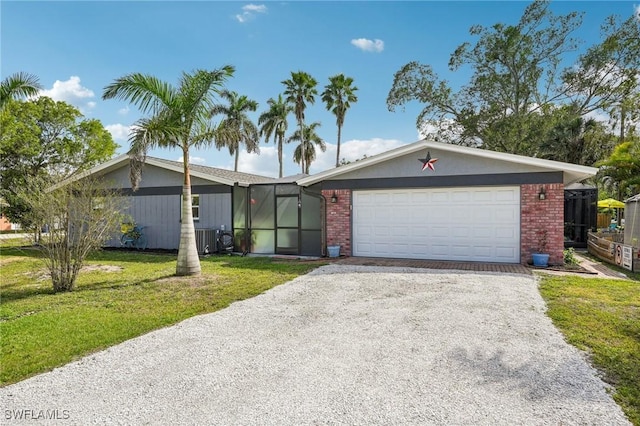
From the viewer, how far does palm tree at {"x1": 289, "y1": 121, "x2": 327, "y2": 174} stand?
34719mm

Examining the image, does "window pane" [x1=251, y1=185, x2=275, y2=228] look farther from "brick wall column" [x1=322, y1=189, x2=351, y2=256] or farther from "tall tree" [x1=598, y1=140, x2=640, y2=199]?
"tall tree" [x1=598, y1=140, x2=640, y2=199]

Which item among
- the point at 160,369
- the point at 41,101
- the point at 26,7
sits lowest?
the point at 160,369

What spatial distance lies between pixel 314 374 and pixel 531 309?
13.7ft

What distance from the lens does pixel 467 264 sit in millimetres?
10469

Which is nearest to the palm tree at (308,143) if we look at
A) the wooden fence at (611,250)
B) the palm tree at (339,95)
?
the palm tree at (339,95)

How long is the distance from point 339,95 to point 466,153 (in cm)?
2146

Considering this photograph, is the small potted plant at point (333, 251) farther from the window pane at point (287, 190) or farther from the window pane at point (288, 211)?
the window pane at point (287, 190)

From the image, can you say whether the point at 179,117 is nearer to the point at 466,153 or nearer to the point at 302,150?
the point at 466,153

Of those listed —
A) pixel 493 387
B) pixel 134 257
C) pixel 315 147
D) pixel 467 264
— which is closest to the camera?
pixel 493 387

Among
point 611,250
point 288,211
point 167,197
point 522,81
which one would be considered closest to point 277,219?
point 288,211

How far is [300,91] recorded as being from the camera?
99.3 ft

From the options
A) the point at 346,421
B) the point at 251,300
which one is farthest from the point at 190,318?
the point at 346,421

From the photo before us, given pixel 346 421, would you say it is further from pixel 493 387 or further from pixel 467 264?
pixel 467 264

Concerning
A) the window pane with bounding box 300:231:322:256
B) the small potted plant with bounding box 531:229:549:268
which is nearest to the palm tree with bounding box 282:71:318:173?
the window pane with bounding box 300:231:322:256
